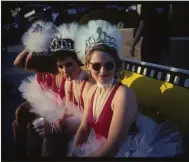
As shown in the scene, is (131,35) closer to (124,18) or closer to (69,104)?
(124,18)

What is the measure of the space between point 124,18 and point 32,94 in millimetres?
984

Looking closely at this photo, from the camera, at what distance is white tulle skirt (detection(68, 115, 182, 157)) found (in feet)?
13.4

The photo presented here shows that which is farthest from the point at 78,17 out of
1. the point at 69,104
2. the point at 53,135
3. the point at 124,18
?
the point at 53,135

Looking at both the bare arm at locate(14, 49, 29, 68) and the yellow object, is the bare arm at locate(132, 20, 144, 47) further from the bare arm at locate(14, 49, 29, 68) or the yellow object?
the bare arm at locate(14, 49, 29, 68)

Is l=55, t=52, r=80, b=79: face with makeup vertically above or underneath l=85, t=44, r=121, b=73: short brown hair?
underneath

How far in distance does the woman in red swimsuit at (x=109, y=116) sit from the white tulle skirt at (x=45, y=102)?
116 mm

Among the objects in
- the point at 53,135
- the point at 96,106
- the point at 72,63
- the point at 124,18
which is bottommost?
the point at 53,135

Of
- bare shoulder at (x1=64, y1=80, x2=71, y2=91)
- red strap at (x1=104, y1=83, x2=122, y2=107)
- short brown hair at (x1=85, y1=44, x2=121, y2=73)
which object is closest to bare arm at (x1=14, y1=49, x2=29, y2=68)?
bare shoulder at (x1=64, y1=80, x2=71, y2=91)

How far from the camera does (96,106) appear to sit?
4074mm

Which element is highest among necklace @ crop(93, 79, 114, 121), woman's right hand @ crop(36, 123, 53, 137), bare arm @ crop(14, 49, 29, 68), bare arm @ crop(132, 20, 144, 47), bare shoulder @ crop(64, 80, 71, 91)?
bare arm @ crop(132, 20, 144, 47)

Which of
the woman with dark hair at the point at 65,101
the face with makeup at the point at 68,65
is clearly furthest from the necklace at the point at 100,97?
the face with makeup at the point at 68,65

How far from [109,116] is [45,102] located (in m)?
0.55

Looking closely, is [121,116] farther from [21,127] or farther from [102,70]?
[21,127]

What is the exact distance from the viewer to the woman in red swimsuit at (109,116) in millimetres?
3990
